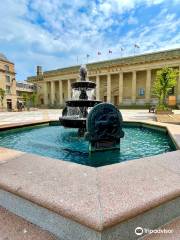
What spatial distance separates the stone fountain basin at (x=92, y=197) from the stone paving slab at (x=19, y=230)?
2.5 inches

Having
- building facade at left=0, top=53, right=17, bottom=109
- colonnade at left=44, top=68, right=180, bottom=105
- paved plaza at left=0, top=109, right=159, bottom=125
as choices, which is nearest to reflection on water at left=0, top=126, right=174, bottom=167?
paved plaza at left=0, top=109, right=159, bottom=125

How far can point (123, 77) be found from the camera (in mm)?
52969

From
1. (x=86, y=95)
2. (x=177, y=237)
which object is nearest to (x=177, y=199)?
(x=177, y=237)

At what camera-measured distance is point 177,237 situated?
6.47 ft

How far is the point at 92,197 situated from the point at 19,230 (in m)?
0.92

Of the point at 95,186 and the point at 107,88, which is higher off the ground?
the point at 107,88

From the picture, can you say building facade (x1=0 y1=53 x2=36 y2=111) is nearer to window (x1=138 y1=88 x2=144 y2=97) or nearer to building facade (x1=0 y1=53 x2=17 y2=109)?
building facade (x1=0 y1=53 x2=17 y2=109)

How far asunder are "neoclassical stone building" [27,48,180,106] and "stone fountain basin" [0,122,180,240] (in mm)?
45203

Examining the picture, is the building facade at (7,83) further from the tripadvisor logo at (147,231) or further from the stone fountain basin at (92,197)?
the tripadvisor logo at (147,231)

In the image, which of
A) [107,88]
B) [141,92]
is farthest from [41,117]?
[141,92]

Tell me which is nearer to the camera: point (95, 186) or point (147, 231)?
point (147, 231)

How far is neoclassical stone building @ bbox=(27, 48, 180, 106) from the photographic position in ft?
148

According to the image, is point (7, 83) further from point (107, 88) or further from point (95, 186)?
point (95, 186)

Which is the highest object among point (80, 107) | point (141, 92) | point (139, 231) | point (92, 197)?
point (141, 92)
